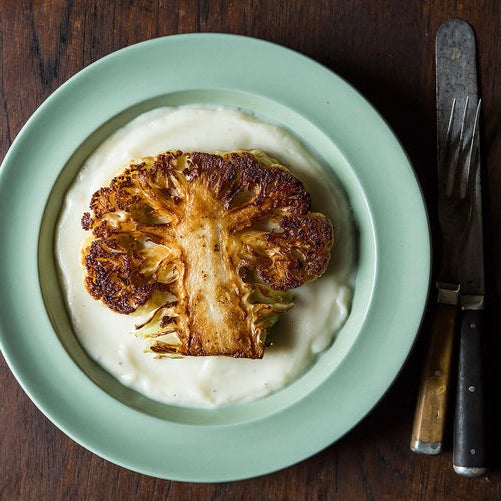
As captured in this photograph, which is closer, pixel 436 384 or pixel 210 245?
pixel 210 245

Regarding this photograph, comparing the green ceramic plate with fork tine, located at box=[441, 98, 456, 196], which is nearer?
the green ceramic plate

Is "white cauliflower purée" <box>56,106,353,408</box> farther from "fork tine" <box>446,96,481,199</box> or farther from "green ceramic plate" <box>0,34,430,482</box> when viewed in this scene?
"fork tine" <box>446,96,481,199</box>

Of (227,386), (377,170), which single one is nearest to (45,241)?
(227,386)

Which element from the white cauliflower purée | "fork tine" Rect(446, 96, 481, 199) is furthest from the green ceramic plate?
"fork tine" Rect(446, 96, 481, 199)

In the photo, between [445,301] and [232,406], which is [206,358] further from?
[445,301]

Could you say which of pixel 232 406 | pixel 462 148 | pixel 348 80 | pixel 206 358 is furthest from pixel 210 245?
pixel 462 148
